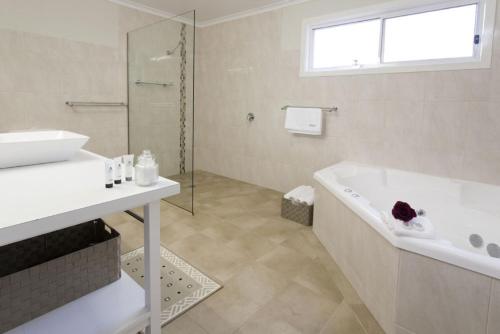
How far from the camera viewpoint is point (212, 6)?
3641 mm

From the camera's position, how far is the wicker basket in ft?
9.14

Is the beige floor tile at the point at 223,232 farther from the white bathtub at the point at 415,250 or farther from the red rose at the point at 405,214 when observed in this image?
the red rose at the point at 405,214

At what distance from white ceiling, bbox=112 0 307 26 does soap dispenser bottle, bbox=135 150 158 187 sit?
293 cm

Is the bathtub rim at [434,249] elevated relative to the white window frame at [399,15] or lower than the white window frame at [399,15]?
lower

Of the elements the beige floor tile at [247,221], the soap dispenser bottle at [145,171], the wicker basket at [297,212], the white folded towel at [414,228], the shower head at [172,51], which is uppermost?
the shower head at [172,51]

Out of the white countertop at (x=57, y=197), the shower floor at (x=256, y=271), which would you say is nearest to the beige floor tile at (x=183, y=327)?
the shower floor at (x=256, y=271)

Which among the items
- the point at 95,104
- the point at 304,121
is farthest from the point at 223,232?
the point at 95,104

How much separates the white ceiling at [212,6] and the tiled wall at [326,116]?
100 millimetres

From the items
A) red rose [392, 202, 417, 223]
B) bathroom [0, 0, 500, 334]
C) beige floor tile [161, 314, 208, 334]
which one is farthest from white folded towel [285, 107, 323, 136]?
beige floor tile [161, 314, 208, 334]

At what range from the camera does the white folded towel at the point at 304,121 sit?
3139 millimetres

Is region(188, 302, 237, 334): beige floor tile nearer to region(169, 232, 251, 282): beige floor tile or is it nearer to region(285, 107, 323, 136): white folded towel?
region(169, 232, 251, 282): beige floor tile

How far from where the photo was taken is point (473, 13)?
7.72ft

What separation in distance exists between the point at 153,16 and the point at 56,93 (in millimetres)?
1559

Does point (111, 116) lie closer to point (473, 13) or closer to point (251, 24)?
point (251, 24)
